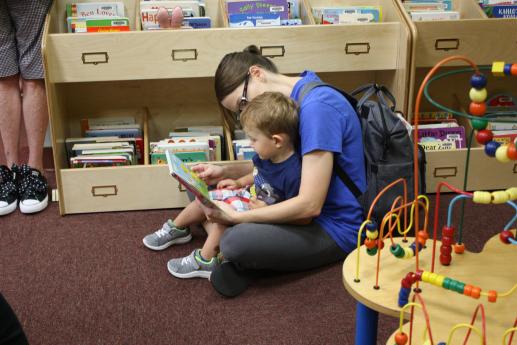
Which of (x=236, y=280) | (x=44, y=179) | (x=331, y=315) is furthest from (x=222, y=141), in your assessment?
(x=331, y=315)

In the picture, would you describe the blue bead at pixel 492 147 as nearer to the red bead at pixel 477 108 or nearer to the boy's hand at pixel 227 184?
the red bead at pixel 477 108

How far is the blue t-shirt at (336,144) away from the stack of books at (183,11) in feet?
2.65

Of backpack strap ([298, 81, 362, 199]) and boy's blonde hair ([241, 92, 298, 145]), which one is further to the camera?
backpack strap ([298, 81, 362, 199])

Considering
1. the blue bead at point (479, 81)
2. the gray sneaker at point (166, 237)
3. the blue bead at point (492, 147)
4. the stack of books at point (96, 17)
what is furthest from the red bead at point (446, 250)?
the stack of books at point (96, 17)

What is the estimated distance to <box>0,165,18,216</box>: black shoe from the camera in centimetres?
256

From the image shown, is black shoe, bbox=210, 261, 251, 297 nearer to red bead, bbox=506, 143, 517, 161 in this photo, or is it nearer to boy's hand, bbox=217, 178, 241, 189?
boy's hand, bbox=217, 178, 241, 189

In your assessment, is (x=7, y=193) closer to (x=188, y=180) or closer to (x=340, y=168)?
(x=188, y=180)

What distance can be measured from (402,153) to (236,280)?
0.70 meters

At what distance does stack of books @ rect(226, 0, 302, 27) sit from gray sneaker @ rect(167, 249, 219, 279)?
107 centimetres

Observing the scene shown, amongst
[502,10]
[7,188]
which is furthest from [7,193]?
[502,10]

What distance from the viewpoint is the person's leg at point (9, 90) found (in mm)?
2535

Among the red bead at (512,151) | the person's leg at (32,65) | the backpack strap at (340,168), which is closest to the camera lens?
the red bead at (512,151)

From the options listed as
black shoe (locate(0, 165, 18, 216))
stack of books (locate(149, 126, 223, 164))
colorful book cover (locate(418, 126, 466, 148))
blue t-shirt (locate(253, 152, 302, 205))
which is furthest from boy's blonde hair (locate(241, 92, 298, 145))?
black shoe (locate(0, 165, 18, 216))

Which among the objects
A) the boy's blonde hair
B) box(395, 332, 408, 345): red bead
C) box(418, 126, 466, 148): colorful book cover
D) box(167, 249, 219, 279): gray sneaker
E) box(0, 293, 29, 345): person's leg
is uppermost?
the boy's blonde hair
